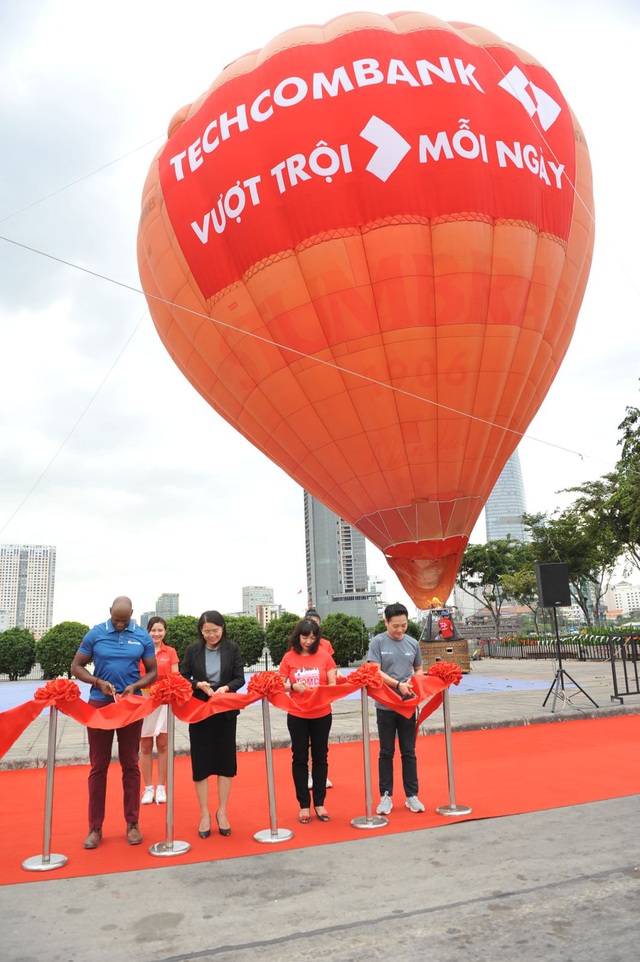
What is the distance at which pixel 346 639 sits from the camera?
26.7 m

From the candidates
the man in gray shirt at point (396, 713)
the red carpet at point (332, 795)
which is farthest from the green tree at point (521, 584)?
the man in gray shirt at point (396, 713)

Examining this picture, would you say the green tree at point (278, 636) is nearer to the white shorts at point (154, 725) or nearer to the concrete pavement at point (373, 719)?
the concrete pavement at point (373, 719)

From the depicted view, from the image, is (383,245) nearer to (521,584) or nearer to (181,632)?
(181,632)

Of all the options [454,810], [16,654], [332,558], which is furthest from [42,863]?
[332,558]

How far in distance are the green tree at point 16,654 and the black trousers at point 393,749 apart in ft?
82.3

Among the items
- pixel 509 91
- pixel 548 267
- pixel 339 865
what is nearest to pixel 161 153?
pixel 509 91

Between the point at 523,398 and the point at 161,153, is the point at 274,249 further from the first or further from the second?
the point at 523,398

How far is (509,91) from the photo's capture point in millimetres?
13383

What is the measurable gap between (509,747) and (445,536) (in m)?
7.34

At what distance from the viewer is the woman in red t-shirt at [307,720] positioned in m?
5.26

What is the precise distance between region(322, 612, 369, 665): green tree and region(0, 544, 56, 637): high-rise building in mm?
91793

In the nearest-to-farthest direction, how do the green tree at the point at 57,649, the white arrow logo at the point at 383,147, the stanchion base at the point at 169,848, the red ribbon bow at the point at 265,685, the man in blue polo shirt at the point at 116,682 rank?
the stanchion base at the point at 169,848
the man in blue polo shirt at the point at 116,682
the red ribbon bow at the point at 265,685
the white arrow logo at the point at 383,147
the green tree at the point at 57,649

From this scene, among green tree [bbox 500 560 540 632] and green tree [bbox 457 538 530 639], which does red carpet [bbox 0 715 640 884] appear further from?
green tree [bbox 457 538 530 639]

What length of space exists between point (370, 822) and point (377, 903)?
5.19 feet
